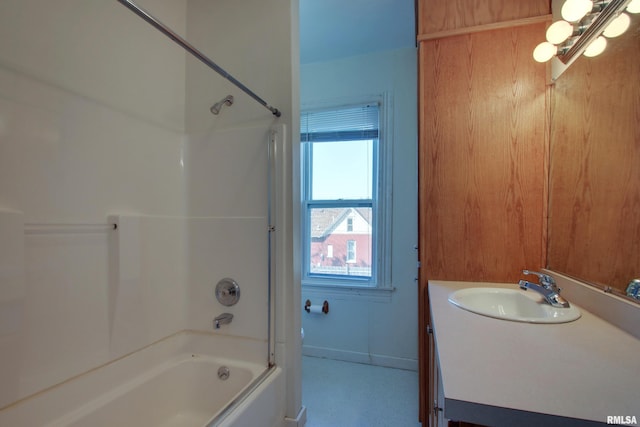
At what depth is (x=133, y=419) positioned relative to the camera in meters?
1.28

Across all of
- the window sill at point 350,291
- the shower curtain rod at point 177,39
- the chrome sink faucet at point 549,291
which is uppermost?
the shower curtain rod at point 177,39

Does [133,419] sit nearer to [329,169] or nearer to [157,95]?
[157,95]

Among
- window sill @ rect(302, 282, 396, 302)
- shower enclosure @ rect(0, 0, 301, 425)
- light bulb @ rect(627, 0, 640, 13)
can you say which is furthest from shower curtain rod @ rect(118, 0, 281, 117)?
window sill @ rect(302, 282, 396, 302)

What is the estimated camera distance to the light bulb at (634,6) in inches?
35.6

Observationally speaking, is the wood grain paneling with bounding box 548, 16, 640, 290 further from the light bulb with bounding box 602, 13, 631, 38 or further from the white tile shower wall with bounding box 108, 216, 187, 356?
the white tile shower wall with bounding box 108, 216, 187, 356

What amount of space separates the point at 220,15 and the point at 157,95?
64cm

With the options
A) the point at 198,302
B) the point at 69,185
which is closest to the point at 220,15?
the point at 69,185

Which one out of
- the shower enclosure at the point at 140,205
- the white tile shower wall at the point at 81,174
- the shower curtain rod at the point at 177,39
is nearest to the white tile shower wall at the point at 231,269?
the shower enclosure at the point at 140,205

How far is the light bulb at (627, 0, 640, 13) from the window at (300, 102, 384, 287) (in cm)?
156

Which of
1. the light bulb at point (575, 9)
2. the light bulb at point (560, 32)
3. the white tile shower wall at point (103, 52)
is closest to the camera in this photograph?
the white tile shower wall at point (103, 52)

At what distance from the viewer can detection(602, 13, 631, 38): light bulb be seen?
0.96m

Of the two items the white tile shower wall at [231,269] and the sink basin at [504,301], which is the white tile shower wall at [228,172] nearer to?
the white tile shower wall at [231,269]

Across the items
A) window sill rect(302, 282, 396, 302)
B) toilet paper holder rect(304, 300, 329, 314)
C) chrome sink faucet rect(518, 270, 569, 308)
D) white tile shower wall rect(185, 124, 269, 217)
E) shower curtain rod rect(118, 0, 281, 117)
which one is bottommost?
toilet paper holder rect(304, 300, 329, 314)

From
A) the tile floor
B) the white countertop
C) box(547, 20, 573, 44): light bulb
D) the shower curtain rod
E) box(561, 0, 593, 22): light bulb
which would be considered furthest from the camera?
the tile floor
